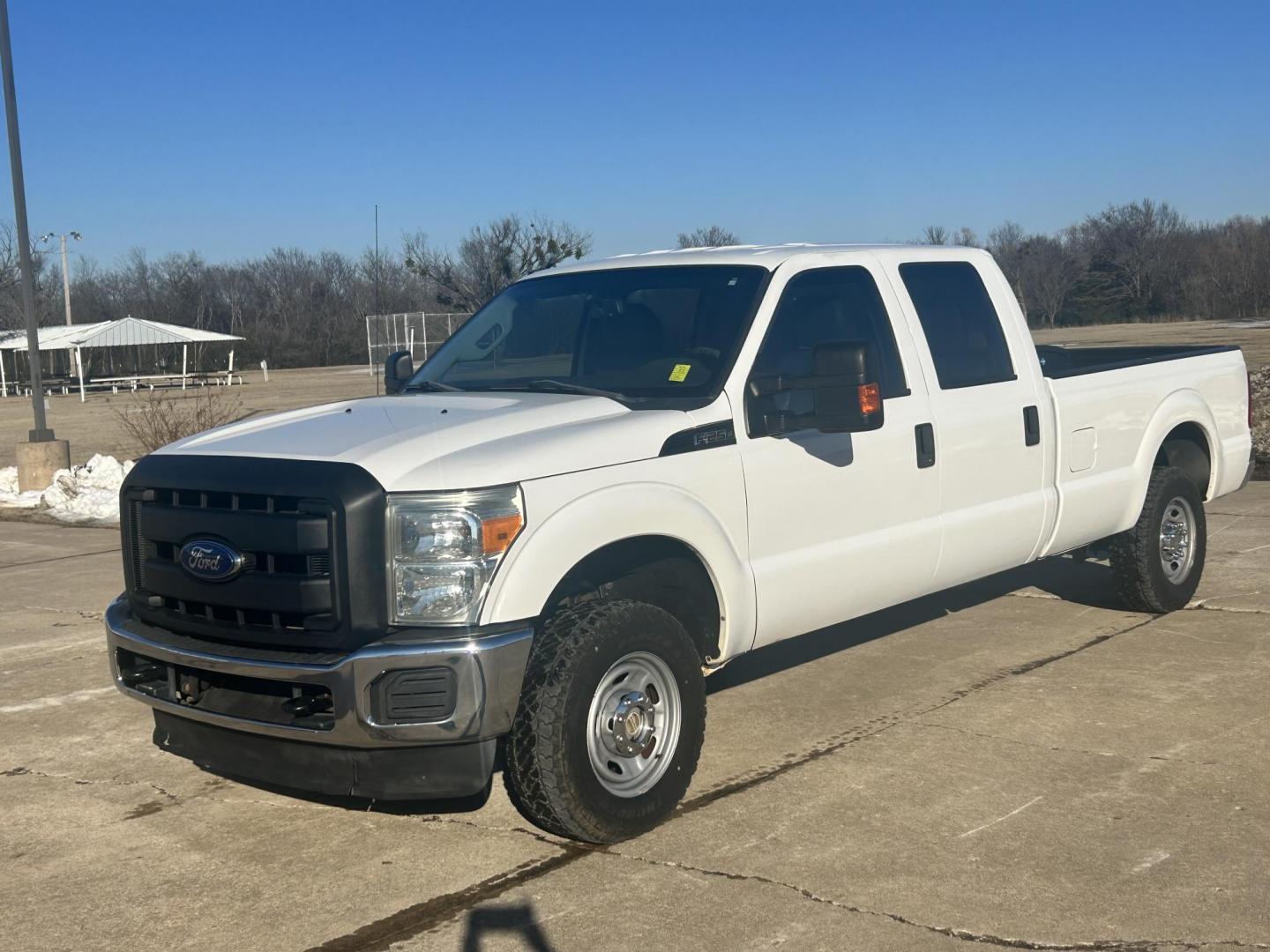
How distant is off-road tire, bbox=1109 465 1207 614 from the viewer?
762cm

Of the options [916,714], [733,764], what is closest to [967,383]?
[916,714]

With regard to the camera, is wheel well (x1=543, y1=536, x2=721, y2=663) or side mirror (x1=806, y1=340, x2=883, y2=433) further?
side mirror (x1=806, y1=340, x2=883, y2=433)

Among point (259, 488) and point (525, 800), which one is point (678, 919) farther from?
point (259, 488)

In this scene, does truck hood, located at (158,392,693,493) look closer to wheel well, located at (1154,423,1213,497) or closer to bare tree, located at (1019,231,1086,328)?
wheel well, located at (1154,423,1213,497)

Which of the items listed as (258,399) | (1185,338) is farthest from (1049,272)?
(258,399)

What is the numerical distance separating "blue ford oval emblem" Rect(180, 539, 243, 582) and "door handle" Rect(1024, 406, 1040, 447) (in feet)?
12.5

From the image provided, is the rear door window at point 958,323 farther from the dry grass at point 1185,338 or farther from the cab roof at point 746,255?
the dry grass at point 1185,338

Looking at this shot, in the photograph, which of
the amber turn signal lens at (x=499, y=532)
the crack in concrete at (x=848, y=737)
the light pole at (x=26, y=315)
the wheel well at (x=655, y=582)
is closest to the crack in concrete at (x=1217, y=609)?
the crack in concrete at (x=848, y=737)

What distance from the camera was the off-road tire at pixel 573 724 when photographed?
4508mm

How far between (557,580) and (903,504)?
201 centimetres

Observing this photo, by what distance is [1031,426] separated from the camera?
6.72 meters

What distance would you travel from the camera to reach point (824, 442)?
220 inches

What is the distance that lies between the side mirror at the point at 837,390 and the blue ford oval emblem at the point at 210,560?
2007mm

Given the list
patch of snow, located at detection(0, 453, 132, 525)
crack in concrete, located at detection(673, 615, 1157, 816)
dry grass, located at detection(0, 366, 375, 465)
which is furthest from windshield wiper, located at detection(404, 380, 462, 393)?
dry grass, located at detection(0, 366, 375, 465)
